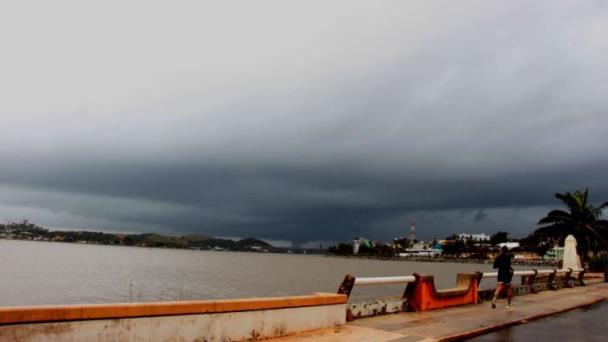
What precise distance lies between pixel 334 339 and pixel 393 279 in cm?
316

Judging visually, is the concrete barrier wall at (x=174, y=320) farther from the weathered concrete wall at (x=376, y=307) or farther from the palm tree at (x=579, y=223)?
the palm tree at (x=579, y=223)

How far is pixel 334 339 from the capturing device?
9047 millimetres

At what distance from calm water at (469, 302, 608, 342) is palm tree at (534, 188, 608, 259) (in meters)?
34.0

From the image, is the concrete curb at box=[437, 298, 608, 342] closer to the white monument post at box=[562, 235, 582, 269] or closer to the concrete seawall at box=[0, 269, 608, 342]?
the concrete seawall at box=[0, 269, 608, 342]

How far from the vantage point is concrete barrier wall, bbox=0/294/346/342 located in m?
6.32

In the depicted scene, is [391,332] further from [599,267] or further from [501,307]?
[599,267]

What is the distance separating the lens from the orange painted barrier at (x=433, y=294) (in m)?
13.3

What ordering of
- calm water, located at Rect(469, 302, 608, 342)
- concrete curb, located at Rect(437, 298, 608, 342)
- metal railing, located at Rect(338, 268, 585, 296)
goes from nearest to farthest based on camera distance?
concrete curb, located at Rect(437, 298, 608, 342) < calm water, located at Rect(469, 302, 608, 342) < metal railing, located at Rect(338, 268, 585, 296)

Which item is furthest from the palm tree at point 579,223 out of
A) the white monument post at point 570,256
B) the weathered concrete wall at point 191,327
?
the weathered concrete wall at point 191,327

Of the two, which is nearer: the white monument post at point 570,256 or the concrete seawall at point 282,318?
the concrete seawall at point 282,318

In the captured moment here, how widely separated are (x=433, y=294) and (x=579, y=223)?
37.7m

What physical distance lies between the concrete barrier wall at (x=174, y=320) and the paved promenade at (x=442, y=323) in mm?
365

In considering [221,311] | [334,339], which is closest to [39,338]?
[221,311]

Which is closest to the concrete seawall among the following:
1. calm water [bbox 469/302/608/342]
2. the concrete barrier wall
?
the concrete barrier wall
